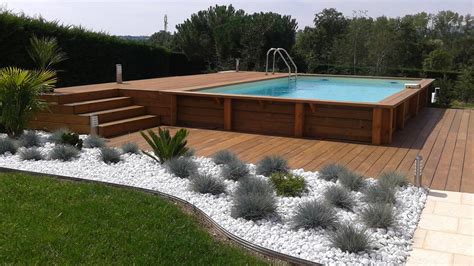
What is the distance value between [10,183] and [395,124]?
16.9 ft

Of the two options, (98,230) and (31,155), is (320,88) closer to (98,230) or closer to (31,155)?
(31,155)

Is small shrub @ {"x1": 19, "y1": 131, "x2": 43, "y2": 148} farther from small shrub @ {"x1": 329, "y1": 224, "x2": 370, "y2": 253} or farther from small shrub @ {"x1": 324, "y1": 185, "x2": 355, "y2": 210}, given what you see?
small shrub @ {"x1": 329, "y1": 224, "x2": 370, "y2": 253}

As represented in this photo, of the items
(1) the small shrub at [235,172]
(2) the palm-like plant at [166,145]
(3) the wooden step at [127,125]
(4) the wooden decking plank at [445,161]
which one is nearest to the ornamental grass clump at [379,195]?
(4) the wooden decking plank at [445,161]

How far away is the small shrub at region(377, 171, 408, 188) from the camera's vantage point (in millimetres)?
3875

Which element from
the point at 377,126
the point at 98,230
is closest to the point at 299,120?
the point at 377,126

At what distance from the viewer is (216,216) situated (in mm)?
3352

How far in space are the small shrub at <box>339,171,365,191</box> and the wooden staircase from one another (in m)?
3.48

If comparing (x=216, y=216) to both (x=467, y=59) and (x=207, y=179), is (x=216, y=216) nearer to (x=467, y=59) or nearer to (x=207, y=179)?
(x=207, y=179)

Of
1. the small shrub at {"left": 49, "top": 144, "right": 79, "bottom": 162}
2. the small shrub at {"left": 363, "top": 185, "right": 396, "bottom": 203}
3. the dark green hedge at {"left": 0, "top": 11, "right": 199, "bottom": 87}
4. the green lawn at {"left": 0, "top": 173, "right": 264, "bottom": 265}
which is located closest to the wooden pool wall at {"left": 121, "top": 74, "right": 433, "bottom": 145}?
the small shrub at {"left": 363, "top": 185, "right": 396, "bottom": 203}

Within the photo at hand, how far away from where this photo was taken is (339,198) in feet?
11.8

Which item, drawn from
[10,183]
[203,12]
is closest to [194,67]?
[203,12]

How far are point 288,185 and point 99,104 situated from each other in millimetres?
4016

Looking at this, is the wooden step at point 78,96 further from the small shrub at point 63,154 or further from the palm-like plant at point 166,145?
the palm-like plant at point 166,145

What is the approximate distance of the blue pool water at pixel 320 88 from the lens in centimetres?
914
